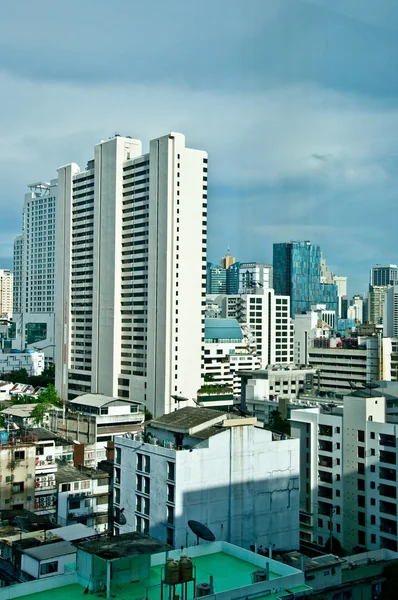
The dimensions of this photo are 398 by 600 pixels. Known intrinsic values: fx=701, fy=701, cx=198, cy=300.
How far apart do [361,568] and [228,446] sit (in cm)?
158

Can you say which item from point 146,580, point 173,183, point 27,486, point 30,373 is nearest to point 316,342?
point 30,373

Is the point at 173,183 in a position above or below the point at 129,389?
above

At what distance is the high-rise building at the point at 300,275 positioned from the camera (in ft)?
186

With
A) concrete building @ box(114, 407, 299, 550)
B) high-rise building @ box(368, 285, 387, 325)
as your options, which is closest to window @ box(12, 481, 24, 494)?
concrete building @ box(114, 407, 299, 550)

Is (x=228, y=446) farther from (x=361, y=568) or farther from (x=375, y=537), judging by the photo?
(x=375, y=537)

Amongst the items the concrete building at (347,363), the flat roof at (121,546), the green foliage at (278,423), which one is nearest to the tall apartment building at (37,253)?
the concrete building at (347,363)

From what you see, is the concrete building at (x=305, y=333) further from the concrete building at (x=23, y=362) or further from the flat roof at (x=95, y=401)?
the flat roof at (x=95, y=401)

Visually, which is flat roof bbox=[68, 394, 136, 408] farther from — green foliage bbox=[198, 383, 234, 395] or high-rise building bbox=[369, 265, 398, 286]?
high-rise building bbox=[369, 265, 398, 286]

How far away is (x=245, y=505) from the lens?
6.50m

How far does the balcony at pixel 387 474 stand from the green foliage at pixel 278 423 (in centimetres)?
327

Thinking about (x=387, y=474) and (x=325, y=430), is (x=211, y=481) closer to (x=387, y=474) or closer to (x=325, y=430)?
(x=387, y=474)

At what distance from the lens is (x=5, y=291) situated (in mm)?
51312

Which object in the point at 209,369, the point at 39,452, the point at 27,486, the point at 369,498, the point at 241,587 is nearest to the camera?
the point at 241,587

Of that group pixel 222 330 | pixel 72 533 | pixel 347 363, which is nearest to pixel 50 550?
pixel 72 533
